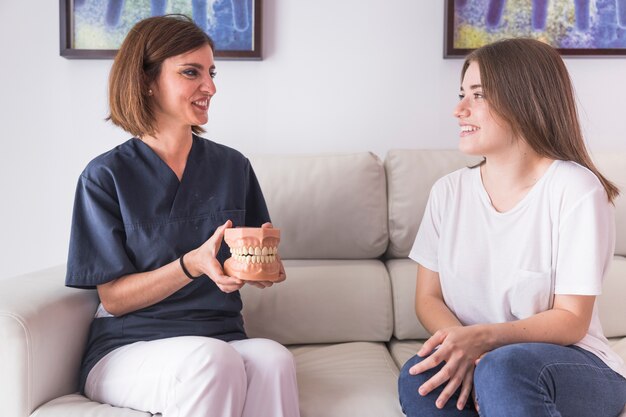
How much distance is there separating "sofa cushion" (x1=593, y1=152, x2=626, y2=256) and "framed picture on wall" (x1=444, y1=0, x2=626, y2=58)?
16.5 inches

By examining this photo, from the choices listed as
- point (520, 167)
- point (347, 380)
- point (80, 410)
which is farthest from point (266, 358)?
point (520, 167)

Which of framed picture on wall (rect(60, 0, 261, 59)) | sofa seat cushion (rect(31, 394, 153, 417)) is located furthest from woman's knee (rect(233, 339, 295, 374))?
framed picture on wall (rect(60, 0, 261, 59))

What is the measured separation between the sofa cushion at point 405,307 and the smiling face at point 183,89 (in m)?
0.72

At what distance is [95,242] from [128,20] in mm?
949

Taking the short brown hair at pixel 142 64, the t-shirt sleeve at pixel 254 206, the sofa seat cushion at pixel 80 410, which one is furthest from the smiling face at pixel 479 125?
the sofa seat cushion at pixel 80 410

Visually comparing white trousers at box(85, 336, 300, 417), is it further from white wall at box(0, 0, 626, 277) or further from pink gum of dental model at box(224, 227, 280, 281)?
white wall at box(0, 0, 626, 277)

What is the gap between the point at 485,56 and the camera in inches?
55.7

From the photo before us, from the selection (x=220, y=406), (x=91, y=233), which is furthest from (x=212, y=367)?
(x=91, y=233)

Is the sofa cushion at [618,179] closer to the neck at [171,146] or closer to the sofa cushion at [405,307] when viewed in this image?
the sofa cushion at [405,307]

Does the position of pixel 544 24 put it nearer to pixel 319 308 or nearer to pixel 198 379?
pixel 319 308

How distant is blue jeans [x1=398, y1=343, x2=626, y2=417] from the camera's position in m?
1.06

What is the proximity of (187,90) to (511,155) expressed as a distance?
0.75m

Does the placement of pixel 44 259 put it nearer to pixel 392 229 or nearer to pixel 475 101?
pixel 392 229

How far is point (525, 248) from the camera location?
4.38ft
